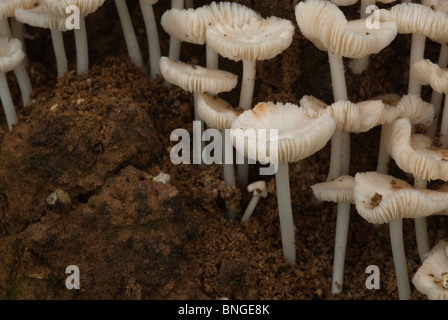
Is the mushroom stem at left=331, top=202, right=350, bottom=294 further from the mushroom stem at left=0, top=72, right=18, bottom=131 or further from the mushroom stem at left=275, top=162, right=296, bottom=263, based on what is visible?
the mushroom stem at left=0, top=72, right=18, bottom=131

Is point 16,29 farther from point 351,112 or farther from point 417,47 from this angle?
point 417,47

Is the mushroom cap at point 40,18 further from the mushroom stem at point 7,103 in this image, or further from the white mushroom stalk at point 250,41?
the white mushroom stalk at point 250,41

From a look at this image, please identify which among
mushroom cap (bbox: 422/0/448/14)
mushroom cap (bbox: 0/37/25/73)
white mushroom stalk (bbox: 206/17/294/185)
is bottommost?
mushroom cap (bbox: 0/37/25/73)

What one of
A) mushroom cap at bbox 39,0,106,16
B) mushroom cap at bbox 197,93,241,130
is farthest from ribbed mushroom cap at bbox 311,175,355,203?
mushroom cap at bbox 39,0,106,16

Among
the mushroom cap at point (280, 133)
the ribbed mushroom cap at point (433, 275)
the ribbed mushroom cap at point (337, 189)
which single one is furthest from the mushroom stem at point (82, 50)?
the ribbed mushroom cap at point (433, 275)

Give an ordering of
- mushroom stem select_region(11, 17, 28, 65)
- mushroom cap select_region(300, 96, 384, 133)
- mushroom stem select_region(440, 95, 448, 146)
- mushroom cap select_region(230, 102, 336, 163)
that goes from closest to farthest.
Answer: mushroom cap select_region(230, 102, 336, 163), mushroom cap select_region(300, 96, 384, 133), mushroom stem select_region(440, 95, 448, 146), mushroom stem select_region(11, 17, 28, 65)

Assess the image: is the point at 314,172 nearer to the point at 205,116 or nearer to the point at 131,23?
the point at 205,116
